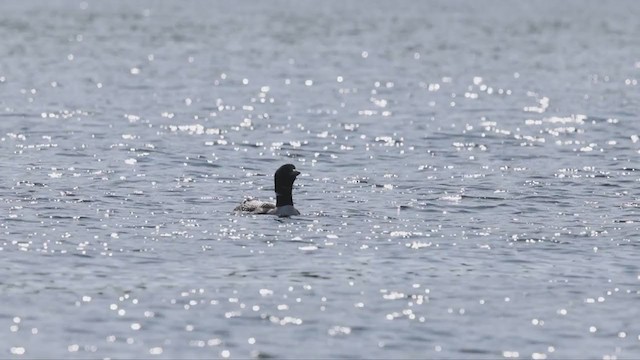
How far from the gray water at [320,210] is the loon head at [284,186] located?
75 centimetres

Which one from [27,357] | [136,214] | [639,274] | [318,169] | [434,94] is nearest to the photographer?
[27,357]

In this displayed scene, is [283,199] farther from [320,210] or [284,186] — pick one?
[320,210]

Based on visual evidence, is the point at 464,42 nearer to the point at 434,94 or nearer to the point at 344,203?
the point at 434,94

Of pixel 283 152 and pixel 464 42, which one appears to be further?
pixel 464 42

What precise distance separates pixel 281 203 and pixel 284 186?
45 cm

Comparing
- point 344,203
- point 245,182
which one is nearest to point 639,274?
point 344,203

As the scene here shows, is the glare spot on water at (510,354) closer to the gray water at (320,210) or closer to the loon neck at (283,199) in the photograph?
the gray water at (320,210)

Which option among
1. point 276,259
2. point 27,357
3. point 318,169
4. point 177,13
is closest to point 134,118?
point 318,169

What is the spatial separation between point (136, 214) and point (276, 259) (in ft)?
21.0

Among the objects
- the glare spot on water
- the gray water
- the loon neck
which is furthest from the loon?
the glare spot on water

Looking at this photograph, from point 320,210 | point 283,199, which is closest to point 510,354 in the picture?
point 283,199

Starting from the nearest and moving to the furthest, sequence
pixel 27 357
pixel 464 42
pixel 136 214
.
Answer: pixel 27 357 → pixel 136 214 → pixel 464 42

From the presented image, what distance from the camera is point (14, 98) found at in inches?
2530

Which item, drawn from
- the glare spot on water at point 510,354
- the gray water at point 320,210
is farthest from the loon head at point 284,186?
the glare spot on water at point 510,354
